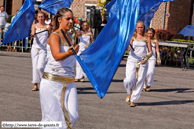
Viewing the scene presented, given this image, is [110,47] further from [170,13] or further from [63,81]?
[170,13]

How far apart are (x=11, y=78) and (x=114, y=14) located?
23.2 feet

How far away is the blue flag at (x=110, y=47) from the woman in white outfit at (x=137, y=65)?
3.56 m

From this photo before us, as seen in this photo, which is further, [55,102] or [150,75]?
[150,75]

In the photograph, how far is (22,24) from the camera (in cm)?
994

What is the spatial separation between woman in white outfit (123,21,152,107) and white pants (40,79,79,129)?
13.6 ft

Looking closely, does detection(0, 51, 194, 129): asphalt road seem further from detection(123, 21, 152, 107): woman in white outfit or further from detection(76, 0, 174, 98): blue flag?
detection(76, 0, 174, 98): blue flag

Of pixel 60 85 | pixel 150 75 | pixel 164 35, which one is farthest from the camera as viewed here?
pixel 164 35

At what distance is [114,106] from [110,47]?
355cm

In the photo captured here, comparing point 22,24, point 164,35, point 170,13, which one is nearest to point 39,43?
point 22,24

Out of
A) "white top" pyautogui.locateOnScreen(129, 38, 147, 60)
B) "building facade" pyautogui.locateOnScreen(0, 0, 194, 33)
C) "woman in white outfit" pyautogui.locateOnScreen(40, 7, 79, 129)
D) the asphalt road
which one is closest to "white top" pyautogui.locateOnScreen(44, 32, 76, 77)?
"woman in white outfit" pyautogui.locateOnScreen(40, 7, 79, 129)

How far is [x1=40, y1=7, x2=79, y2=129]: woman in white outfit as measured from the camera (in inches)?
187

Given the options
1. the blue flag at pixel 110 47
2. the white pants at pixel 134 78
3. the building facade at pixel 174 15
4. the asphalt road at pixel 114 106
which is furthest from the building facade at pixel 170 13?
the blue flag at pixel 110 47

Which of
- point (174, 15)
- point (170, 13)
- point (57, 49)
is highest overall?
point (170, 13)

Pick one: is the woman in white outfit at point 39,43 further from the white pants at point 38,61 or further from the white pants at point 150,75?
the white pants at point 150,75
